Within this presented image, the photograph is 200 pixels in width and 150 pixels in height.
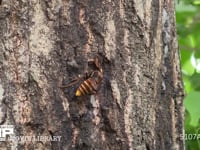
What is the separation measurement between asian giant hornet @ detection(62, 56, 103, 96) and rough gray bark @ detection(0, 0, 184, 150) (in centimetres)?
2

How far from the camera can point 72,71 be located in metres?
1.66

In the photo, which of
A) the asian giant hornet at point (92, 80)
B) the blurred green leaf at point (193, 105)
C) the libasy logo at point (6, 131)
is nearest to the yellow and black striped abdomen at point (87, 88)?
the asian giant hornet at point (92, 80)

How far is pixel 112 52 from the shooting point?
1682 millimetres

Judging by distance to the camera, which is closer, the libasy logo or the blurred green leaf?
the libasy logo

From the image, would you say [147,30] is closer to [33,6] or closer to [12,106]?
[33,6]

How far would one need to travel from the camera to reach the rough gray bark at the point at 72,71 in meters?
1.64

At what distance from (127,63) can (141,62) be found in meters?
0.05

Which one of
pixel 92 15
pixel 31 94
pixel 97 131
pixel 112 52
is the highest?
pixel 92 15

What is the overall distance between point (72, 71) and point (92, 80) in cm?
7

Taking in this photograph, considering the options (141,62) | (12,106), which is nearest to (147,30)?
(141,62)

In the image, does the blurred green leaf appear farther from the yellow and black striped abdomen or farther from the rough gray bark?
the yellow and black striped abdomen

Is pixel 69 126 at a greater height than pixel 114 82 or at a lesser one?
lesser

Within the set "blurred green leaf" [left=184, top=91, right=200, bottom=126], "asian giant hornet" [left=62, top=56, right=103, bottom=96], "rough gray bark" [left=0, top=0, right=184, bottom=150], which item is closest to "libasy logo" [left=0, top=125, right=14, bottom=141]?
"rough gray bark" [left=0, top=0, right=184, bottom=150]

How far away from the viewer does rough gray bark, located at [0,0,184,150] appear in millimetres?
1637
